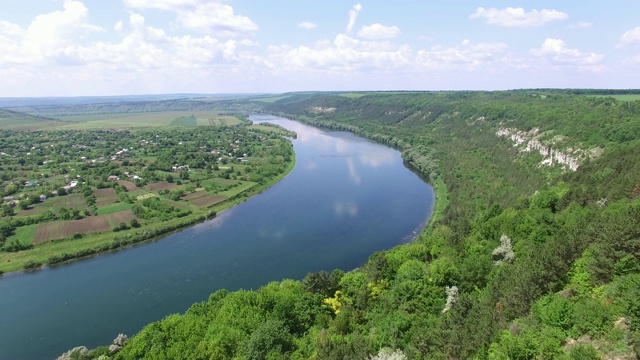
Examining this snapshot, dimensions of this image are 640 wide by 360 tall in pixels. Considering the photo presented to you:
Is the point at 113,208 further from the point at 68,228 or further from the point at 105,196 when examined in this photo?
the point at 68,228

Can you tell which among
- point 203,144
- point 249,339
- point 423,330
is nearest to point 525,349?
point 423,330

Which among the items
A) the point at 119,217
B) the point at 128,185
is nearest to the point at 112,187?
the point at 128,185

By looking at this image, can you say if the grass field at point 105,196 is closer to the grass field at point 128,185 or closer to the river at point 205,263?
the grass field at point 128,185

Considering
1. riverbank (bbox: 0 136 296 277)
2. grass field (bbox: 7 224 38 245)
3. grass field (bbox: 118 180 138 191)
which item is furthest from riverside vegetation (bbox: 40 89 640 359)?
grass field (bbox: 118 180 138 191)

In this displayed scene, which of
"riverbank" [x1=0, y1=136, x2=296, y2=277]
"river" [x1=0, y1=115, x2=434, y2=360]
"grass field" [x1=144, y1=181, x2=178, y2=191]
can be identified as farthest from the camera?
"grass field" [x1=144, y1=181, x2=178, y2=191]

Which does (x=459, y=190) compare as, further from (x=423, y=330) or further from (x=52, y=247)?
(x=52, y=247)

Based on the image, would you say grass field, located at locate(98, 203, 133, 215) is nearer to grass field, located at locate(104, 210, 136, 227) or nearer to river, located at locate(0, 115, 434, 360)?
grass field, located at locate(104, 210, 136, 227)

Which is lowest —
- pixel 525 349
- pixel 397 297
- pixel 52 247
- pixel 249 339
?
pixel 52 247
